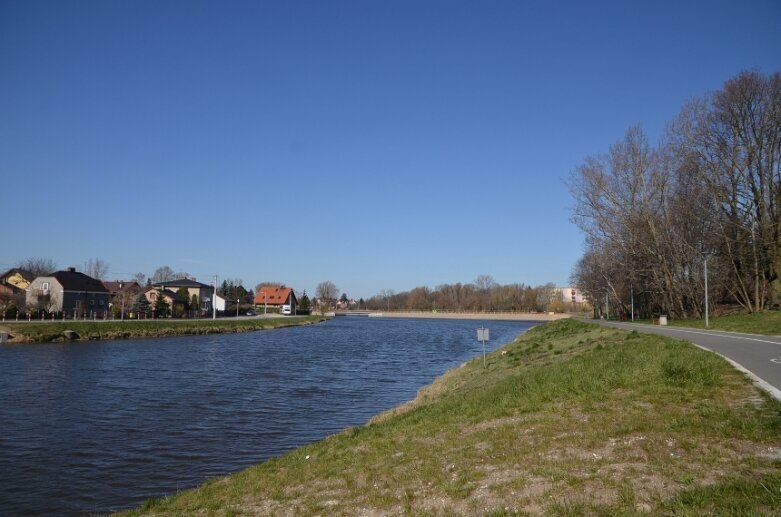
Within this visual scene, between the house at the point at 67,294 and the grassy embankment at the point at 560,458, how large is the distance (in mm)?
70408

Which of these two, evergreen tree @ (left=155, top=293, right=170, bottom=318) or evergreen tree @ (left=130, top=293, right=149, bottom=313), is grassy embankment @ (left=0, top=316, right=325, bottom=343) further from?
evergreen tree @ (left=130, top=293, right=149, bottom=313)

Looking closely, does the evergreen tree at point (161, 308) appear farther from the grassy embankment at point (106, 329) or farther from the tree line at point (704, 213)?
the tree line at point (704, 213)

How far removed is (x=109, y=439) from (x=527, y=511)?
13.6 metres

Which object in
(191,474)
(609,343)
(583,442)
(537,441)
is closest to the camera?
(583,442)

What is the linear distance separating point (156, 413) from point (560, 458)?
620 inches

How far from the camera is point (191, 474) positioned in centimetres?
1266

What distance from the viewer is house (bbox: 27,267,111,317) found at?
71562 mm

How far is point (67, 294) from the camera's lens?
74.8m

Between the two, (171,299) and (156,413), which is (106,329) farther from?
(171,299)

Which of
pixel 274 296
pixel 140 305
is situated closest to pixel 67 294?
pixel 140 305

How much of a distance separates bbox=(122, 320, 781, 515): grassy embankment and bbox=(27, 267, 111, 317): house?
231 feet

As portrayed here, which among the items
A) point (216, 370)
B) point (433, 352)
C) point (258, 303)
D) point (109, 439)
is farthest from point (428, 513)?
point (258, 303)

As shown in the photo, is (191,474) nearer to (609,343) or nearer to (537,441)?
(537,441)

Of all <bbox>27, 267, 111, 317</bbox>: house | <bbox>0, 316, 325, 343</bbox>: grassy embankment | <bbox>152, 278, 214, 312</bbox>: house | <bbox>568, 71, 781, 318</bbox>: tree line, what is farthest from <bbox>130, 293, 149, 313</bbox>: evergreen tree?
<bbox>568, 71, 781, 318</bbox>: tree line
